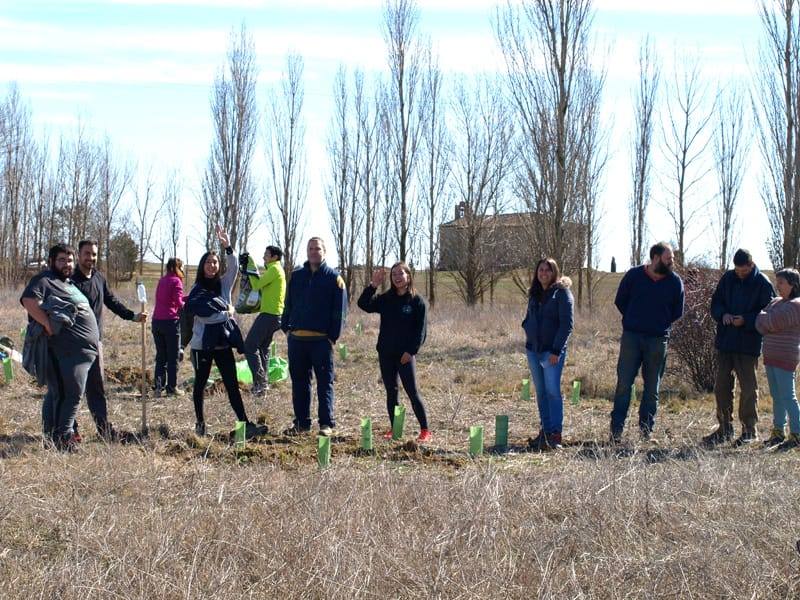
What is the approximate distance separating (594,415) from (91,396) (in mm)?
4974

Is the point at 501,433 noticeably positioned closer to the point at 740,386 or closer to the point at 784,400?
the point at 740,386

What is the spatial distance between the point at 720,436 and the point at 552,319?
182 cm

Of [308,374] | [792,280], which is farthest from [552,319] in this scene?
[308,374]

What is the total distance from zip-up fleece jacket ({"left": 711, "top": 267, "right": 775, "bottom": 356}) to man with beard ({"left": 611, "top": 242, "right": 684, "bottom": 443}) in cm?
47

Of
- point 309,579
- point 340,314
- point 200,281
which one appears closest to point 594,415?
point 340,314

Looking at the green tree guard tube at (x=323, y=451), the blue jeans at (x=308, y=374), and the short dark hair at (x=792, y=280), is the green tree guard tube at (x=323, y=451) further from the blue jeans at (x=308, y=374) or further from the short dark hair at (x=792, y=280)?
the short dark hair at (x=792, y=280)

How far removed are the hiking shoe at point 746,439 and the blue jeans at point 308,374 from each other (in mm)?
3466

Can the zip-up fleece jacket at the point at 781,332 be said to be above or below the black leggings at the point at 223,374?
above

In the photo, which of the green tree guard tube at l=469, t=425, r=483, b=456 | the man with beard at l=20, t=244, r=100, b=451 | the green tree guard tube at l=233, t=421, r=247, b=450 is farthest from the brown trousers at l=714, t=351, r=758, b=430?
the man with beard at l=20, t=244, r=100, b=451

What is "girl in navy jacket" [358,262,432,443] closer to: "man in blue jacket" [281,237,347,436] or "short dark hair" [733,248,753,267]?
"man in blue jacket" [281,237,347,436]

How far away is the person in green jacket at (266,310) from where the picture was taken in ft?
30.6

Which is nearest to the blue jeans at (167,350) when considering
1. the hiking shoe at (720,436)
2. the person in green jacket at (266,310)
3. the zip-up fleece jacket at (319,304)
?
the person in green jacket at (266,310)

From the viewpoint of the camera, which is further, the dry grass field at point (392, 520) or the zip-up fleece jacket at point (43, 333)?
the zip-up fleece jacket at point (43, 333)

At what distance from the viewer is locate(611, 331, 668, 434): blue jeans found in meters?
7.39
